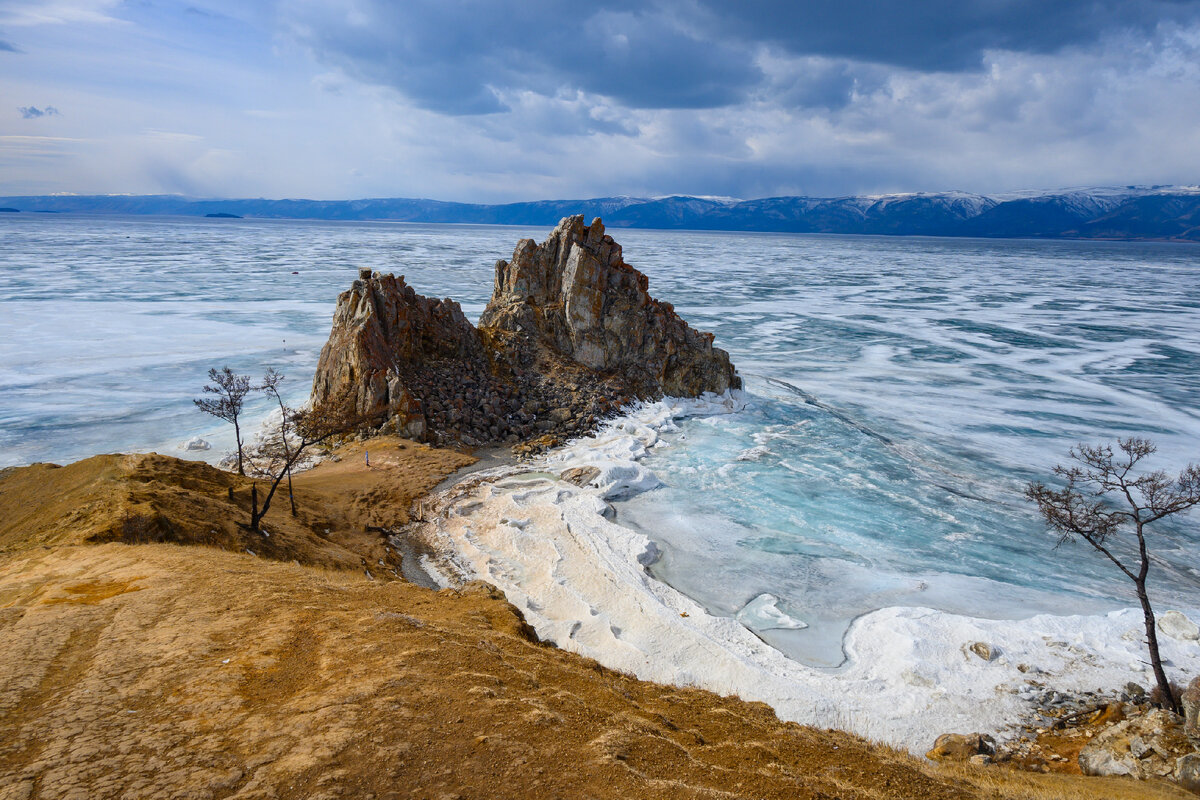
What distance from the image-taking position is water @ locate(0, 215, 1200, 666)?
16922 millimetres

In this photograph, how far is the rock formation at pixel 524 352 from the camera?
25.2m

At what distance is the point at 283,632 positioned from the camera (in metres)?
9.49

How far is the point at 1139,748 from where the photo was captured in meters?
9.52

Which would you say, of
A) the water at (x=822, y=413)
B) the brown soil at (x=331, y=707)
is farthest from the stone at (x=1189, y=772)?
the water at (x=822, y=413)

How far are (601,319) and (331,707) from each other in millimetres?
25155

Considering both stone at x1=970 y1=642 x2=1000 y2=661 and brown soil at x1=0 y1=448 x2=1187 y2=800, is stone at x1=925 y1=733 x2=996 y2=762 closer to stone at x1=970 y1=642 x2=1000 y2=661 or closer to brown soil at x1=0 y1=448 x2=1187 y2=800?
brown soil at x1=0 y1=448 x2=1187 y2=800

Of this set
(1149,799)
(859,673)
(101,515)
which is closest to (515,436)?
(101,515)

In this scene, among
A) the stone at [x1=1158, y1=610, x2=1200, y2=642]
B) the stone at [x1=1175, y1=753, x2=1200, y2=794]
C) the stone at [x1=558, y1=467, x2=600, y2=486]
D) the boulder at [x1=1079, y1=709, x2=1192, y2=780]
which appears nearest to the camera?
the stone at [x1=1175, y1=753, x2=1200, y2=794]

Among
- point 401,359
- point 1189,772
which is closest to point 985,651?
point 1189,772

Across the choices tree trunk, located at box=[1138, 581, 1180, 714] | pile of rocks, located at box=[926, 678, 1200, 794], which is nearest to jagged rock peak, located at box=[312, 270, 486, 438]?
pile of rocks, located at box=[926, 678, 1200, 794]

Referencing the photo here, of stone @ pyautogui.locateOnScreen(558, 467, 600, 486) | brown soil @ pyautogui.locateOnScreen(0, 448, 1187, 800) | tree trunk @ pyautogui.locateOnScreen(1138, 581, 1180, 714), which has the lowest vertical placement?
stone @ pyautogui.locateOnScreen(558, 467, 600, 486)

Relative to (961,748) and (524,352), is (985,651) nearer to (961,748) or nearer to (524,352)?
(961,748)

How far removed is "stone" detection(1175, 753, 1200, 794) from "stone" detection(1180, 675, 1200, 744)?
3.01 ft

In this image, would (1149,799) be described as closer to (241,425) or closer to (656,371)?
(656,371)
